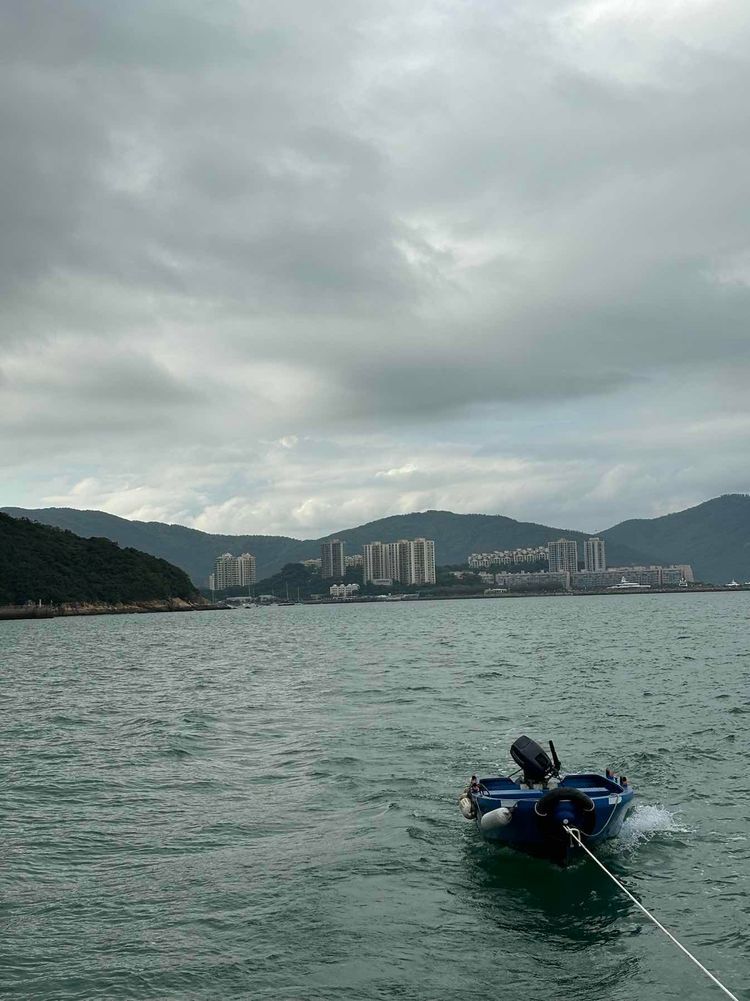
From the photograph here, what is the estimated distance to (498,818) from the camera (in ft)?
47.1

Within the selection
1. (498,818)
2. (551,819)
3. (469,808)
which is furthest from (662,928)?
(469,808)

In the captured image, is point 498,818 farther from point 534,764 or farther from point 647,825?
point 647,825

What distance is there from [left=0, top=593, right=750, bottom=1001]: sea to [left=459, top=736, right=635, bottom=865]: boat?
1.09 ft

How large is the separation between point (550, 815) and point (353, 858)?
11.5 ft

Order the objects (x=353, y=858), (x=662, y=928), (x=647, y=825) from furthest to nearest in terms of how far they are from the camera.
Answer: (x=647, y=825) < (x=353, y=858) < (x=662, y=928)

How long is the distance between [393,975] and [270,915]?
8.29 feet

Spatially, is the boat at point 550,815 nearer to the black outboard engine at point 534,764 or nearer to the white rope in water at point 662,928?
the white rope in water at point 662,928

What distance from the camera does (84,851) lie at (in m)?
15.6

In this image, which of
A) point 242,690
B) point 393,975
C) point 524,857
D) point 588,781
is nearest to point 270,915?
point 393,975

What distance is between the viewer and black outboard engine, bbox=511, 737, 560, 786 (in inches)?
645

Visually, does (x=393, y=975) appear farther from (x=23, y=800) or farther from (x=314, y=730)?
(x=314, y=730)

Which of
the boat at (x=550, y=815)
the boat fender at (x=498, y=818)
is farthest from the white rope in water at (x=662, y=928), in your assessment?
the boat fender at (x=498, y=818)

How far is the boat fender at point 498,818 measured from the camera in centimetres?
1429

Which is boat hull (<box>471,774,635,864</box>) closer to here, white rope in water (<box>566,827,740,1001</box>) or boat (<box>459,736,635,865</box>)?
boat (<box>459,736,635,865</box>)
